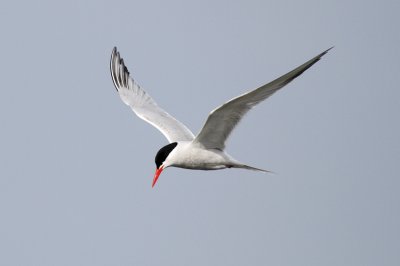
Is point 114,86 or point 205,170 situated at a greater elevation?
point 114,86

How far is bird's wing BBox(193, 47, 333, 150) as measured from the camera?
9312mm

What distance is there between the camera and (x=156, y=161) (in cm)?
1199

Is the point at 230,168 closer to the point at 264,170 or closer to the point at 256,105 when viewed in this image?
the point at 264,170

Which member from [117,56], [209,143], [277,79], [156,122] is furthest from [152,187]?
[117,56]

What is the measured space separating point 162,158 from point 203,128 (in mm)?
1140

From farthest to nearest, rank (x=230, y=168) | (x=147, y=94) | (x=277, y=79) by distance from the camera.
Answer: (x=147, y=94) < (x=230, y=168) < (x=277, y=79)

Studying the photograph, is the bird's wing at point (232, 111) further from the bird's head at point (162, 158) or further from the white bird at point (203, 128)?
the bird's head at point (162, 158)

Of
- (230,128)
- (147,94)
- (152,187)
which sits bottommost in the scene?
(152,187)

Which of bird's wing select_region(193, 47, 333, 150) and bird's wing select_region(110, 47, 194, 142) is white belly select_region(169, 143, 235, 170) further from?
bird's wing select_region(110, 47, 194, 142)

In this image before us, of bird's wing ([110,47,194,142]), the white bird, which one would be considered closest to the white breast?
the white bird

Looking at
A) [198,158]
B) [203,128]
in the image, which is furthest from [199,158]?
[203,128]

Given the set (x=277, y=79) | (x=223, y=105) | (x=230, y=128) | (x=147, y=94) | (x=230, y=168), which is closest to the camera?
(x=277, y=79)

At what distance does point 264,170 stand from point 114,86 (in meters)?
4.93

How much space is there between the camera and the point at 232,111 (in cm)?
1067
